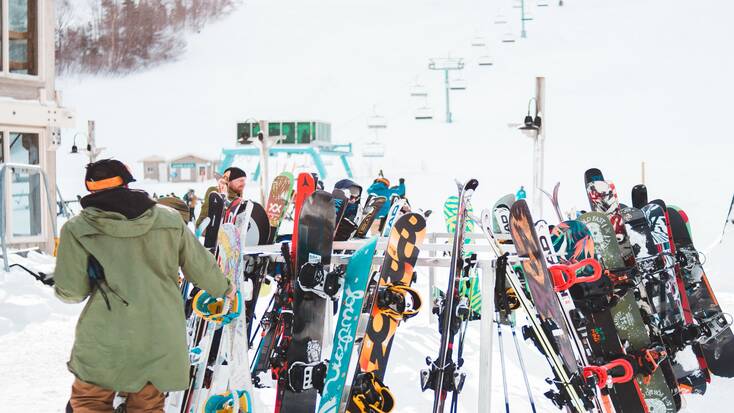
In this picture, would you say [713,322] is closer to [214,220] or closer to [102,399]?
[214,220]

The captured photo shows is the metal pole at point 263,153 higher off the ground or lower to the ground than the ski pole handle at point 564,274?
higher

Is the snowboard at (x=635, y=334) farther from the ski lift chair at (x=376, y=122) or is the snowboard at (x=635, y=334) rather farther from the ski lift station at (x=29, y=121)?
the ski lift chair at (x=376, y=122)

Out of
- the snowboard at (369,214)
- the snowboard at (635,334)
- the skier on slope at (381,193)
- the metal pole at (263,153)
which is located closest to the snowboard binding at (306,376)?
the snowboard at (635,334)

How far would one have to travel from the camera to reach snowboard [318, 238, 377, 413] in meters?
3.52

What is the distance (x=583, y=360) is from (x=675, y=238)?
1.55 m

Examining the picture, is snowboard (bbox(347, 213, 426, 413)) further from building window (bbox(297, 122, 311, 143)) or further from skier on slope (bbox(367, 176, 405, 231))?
building window (bbox(297, 122, 311, 143))

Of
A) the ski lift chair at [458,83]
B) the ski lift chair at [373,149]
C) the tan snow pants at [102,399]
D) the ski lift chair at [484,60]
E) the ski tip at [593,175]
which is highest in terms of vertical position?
the ski lift chair at [484,60]

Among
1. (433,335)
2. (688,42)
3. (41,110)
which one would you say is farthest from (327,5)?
(433,335)

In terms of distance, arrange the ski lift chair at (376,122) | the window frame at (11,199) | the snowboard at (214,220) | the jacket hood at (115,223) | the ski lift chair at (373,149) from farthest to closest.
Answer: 1. the ski lift chair at (373,149)
2. the ski lift chair at (376,122)
3. the window frame at (11,199)
4. the snowboard at (214,220)
5. the jacket hood at (115,223)

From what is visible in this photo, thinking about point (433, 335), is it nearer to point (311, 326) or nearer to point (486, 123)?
point (311, 326)

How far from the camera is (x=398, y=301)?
3445mm

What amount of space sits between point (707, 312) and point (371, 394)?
258 cm

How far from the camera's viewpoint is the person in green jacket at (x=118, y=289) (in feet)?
9.02

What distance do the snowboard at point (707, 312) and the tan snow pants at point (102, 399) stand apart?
133 inches
